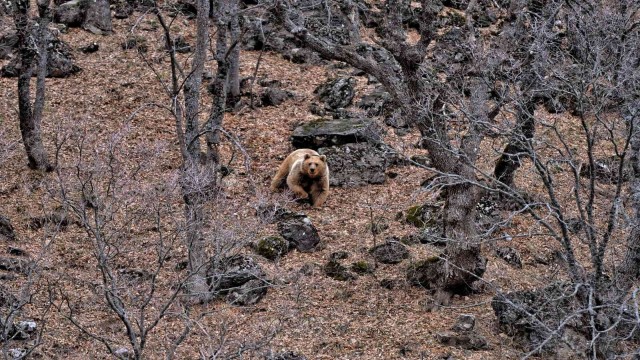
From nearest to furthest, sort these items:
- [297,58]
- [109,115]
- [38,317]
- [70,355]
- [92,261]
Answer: [70,355], [38,317], [92,261], [109,115], [297,58]

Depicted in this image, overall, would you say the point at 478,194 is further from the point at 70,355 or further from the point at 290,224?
the point at 70,355

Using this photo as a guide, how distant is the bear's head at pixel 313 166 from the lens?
14688 mm

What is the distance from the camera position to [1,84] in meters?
19.0

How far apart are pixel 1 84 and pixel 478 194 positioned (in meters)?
12.4

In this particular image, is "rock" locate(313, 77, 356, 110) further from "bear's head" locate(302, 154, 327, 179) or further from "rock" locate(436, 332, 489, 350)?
"rock" locate(436, 332, 489, 350)

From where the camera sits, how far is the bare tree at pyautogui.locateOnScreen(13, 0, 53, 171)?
15203 millimetres

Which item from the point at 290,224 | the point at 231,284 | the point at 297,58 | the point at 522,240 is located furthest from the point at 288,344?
the point at 297,58

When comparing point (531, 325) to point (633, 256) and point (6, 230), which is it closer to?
point (633, 256)

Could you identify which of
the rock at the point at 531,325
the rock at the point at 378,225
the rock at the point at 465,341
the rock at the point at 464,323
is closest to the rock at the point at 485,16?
the rock at the point at 378,225

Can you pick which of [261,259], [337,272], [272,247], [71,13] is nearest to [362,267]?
[337,272]

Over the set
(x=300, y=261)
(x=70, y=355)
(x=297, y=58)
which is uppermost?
(x=297, y=58)

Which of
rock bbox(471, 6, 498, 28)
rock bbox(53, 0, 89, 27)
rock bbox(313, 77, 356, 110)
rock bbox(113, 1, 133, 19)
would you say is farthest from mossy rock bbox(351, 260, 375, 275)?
rock bbox(113, 1, 133, 19)

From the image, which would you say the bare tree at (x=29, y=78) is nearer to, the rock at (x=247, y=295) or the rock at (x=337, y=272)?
the rock at (x=247, y=295)

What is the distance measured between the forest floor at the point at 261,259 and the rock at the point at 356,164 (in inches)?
8.8
